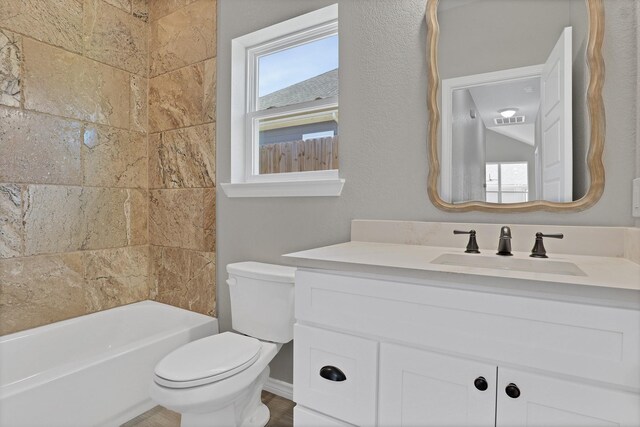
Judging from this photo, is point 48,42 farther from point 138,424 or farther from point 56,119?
point 138,424

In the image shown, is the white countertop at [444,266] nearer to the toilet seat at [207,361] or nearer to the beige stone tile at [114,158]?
the toilet seat at [207,361]

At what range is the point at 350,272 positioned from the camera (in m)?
1.08

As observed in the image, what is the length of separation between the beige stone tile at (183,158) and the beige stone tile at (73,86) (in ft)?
1.00

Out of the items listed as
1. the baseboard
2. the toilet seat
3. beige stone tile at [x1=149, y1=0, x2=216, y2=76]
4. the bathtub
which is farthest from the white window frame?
the baseboard

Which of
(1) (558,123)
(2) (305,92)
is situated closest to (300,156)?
(2) (305,92)

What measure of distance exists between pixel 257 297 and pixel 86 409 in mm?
894

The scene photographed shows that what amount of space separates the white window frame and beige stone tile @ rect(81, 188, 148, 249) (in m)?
0.84

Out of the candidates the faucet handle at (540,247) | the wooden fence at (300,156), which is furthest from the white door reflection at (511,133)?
the wooden fence at (300,156)

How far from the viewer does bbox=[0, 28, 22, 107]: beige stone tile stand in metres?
1.88

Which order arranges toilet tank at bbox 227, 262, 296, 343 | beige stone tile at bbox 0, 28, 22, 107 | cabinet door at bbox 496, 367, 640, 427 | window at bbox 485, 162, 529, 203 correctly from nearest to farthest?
cabinet door at bbox 496, 367, 640, 427, window at bbox 485, 162, 529, 203, toilet tank at bbox 227, 262, 296, 343, beige stone tile at bbox 0, 28, 22, 107

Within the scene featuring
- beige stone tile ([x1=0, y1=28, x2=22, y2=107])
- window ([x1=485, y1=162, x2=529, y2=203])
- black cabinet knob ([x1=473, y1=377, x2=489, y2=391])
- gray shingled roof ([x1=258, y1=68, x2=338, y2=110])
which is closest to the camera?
black cabinet knob ([x1=473, y1=377, x2=489, y2=391])

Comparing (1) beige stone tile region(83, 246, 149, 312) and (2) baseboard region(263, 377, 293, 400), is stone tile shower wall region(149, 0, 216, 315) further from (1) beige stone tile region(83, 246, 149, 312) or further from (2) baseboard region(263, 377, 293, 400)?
(2) baseboard region(263, 377, 293, 400)

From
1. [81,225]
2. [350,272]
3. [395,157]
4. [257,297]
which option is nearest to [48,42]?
[81,225]

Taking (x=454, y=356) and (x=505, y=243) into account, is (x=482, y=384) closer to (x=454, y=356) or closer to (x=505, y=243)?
(x=454, y=356)
